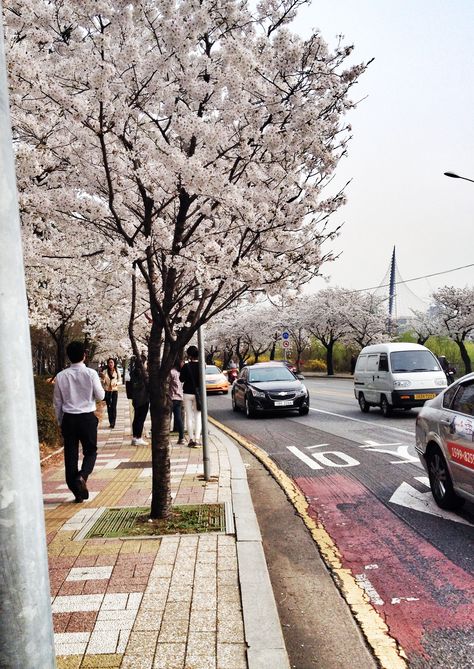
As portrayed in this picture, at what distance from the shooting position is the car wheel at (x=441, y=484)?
6625 millimetres

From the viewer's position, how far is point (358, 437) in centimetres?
1304

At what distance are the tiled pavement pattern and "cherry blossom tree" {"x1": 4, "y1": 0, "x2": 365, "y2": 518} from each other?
989mm

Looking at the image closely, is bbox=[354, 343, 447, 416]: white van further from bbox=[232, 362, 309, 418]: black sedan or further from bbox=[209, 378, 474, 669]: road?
A: bbox=[209, 378, 474, 669]: road

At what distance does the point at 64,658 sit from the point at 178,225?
411cm

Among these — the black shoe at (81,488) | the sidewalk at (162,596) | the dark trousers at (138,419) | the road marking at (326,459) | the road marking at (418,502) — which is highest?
the dark trousers at (138,419)

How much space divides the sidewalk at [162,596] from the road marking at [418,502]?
1784 mm

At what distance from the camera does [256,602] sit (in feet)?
13.6

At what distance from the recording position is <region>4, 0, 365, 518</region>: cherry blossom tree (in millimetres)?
5688

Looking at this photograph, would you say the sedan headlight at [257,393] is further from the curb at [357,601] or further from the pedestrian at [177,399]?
the curb at [357,601]

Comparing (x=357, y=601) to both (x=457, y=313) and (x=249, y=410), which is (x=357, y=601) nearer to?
(x=249, y=410)

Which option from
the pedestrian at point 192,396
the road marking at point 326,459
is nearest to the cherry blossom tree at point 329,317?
the pedestrian at point 192,396

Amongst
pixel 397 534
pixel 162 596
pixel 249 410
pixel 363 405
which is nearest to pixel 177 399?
pixel 249 410

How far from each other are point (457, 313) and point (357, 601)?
56022mm

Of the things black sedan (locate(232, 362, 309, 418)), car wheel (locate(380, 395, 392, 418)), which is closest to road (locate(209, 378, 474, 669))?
car wheel (locate(380, 395, 392, 418))
